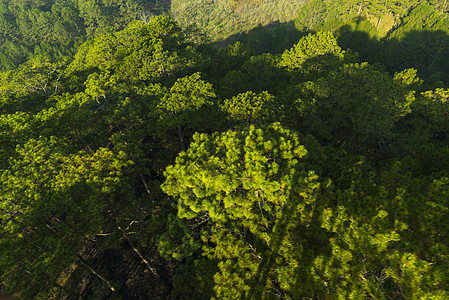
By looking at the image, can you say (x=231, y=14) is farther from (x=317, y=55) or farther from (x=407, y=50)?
(x=317, y=55)

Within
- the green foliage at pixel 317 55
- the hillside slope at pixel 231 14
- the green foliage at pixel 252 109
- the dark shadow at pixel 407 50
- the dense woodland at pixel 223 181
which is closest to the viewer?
the dense woodland at pixel 223 181

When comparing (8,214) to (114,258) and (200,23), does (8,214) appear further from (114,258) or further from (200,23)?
(200,23)

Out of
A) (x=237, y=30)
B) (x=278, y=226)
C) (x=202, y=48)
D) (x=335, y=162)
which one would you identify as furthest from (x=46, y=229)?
(x=237, y=30)

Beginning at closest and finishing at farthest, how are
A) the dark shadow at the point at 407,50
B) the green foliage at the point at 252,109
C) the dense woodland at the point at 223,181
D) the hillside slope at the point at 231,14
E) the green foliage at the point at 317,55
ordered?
the dense woodland at the point at 223,181 → the green foliage at the point at 252,109 → the green foliage at the point at 317,55 → the dark shadow at the point at 407,50 → the hillside slope at the point at 231,14

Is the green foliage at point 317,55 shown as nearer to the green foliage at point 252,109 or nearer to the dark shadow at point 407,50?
the green foliage at point 252,109

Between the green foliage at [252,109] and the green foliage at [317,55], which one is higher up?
the green foliage at [317,55]

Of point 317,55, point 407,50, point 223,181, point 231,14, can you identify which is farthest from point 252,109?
point 231,14

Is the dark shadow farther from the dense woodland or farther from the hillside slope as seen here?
the hillside slope

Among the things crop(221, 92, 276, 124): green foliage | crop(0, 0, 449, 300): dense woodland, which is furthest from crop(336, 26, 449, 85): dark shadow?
crop(221, 92, 276, 124): green foliage

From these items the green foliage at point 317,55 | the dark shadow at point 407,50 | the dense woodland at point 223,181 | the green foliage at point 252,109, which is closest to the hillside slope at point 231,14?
the dark shadow at point 407,50
